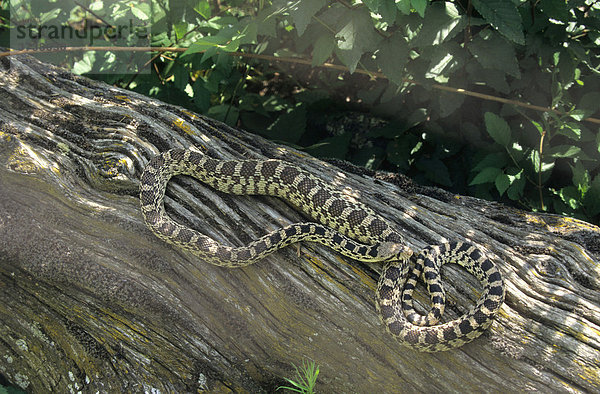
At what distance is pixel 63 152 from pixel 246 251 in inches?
120

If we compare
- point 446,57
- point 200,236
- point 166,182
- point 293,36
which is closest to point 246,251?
point 200,236

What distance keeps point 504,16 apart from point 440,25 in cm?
77

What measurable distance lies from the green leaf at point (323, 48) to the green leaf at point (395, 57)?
2.32ft

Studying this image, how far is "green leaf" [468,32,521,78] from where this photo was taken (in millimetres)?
6465

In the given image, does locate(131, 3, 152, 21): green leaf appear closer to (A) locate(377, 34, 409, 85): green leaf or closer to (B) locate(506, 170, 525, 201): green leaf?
(A) locate(377, 34, 409, 85): green leaf

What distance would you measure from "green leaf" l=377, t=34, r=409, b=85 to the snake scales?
1.77 metres

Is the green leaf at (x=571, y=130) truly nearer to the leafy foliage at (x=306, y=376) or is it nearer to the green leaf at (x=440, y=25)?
the green leaf at (x=440, y=25)

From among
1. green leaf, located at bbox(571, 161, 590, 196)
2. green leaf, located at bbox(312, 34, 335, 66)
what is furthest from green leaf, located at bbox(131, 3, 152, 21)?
green leaf, located at bbox(571, 161, 590, 196)

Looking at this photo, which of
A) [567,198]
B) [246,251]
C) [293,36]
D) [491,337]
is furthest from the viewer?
[293,36]

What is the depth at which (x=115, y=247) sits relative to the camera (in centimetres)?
620

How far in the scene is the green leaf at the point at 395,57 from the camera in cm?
643

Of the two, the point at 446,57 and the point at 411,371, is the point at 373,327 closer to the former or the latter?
the point at 411,371

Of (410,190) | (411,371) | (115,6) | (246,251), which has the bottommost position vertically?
(411,371)

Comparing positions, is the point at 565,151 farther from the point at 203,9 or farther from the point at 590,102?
the point at 203,9
